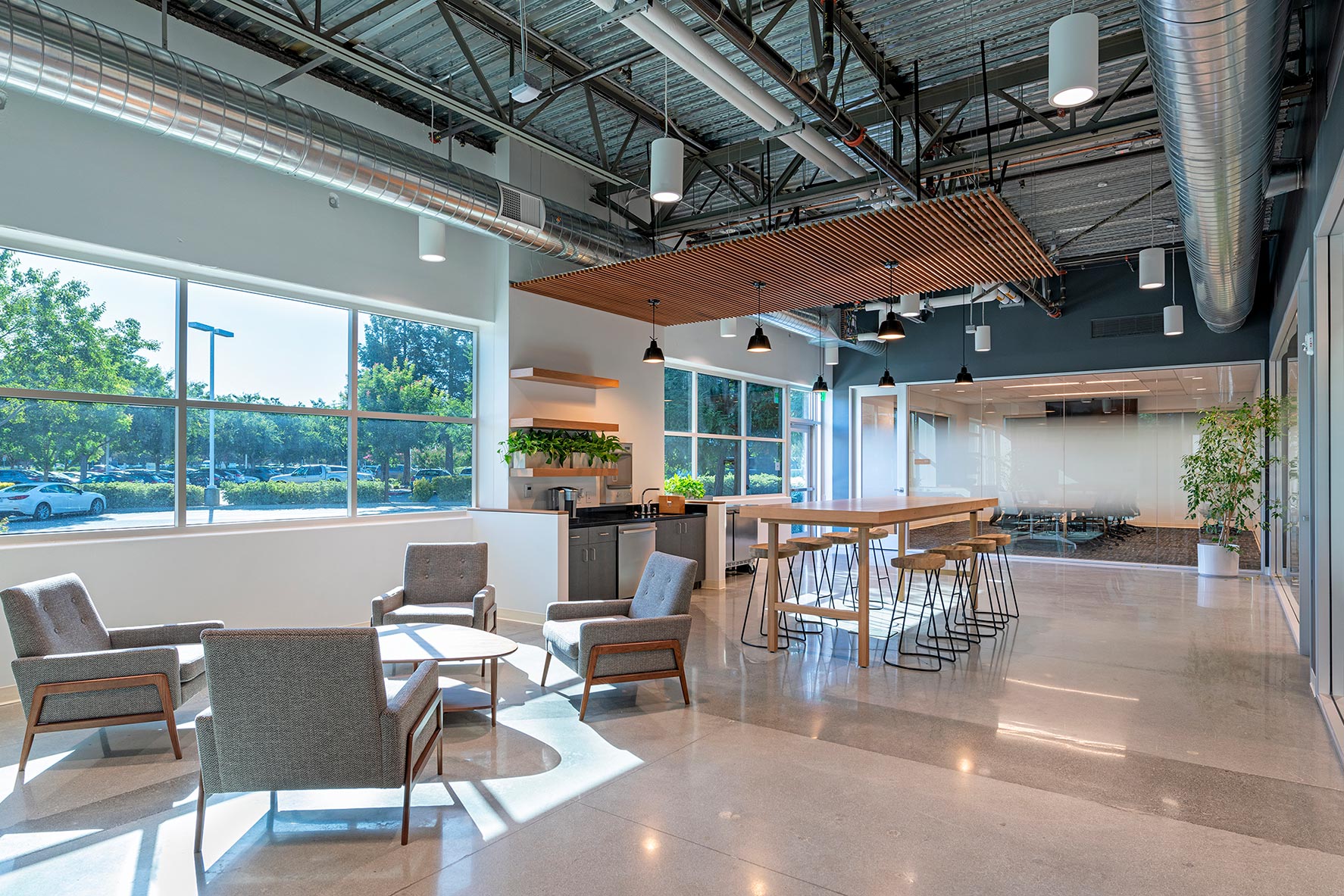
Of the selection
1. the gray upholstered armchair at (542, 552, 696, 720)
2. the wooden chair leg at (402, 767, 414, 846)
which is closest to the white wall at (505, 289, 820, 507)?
the gray upholstered armchair at (542, 552, 696, 720)

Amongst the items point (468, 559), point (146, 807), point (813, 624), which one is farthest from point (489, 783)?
point (813, 624)

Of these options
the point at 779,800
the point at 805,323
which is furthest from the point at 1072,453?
the point at 779,800

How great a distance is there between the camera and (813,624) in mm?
7000

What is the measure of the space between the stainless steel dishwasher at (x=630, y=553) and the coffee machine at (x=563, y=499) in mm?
544

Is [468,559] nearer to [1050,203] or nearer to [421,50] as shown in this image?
[421,50]

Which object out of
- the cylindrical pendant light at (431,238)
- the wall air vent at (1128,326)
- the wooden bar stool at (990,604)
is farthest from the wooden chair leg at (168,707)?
the wall air vent at (1128,326)

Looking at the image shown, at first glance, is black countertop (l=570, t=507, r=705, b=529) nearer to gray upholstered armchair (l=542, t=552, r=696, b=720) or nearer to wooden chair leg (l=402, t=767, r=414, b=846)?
gray upholstered armchair (l=542, t=552, r=696, b=720)

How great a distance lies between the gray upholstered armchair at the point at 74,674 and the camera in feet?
12.3

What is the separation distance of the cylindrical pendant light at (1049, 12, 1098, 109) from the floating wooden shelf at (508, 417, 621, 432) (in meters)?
5.57

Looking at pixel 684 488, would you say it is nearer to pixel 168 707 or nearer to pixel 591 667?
pixel 591 667

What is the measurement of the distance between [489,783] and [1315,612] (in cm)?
480

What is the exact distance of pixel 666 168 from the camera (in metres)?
4.76

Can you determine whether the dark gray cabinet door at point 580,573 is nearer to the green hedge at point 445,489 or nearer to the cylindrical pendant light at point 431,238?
the green hedge at point 445,489

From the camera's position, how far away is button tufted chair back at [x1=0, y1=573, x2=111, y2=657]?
3789 mm
